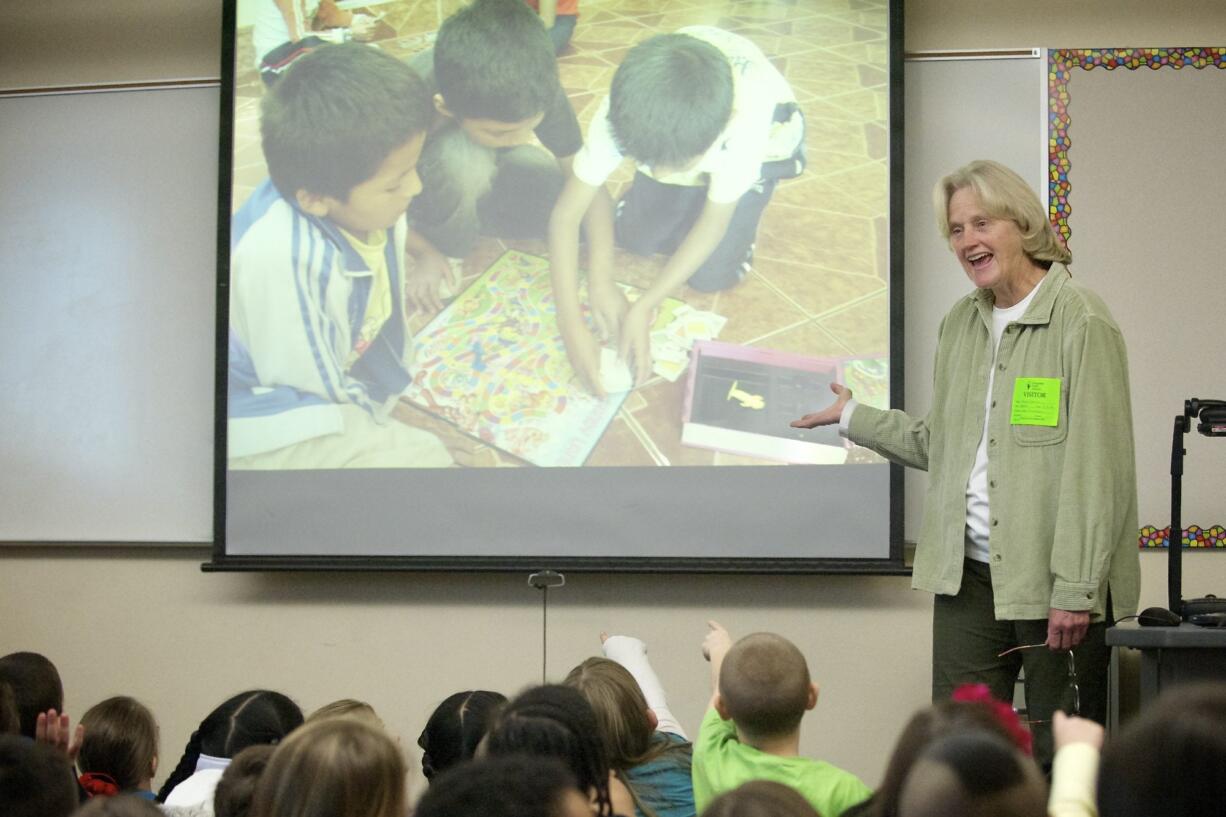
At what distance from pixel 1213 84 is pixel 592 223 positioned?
173cm

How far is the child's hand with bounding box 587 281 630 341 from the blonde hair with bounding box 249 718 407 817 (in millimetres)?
2356

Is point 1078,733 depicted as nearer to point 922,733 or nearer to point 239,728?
point 922,733

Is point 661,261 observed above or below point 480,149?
below

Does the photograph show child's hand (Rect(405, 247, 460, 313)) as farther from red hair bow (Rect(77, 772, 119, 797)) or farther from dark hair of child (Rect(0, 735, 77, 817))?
dark hair of child (Rect(0, 735, 77, 817))

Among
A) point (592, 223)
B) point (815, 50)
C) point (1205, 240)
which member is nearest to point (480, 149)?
point (592, 223)

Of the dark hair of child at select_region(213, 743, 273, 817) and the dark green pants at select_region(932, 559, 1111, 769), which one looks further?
the dark green pants at select_region(932, 559, 1111, 769)

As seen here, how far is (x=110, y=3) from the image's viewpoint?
420 centimetres

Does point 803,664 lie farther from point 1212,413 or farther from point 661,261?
point 661,261

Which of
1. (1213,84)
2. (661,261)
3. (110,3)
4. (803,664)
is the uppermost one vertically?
(110,3)

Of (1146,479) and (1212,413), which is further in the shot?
(1146,479)

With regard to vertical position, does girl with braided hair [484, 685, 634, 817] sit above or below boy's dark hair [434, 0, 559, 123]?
below

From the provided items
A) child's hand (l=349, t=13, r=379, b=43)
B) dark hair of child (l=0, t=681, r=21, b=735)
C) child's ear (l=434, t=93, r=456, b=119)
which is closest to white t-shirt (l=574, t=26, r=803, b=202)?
child's ear (l=434, t=93, r=456, b=119)

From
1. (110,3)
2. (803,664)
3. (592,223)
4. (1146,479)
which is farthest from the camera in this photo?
(110,3)

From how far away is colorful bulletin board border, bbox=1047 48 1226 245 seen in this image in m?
3.66
